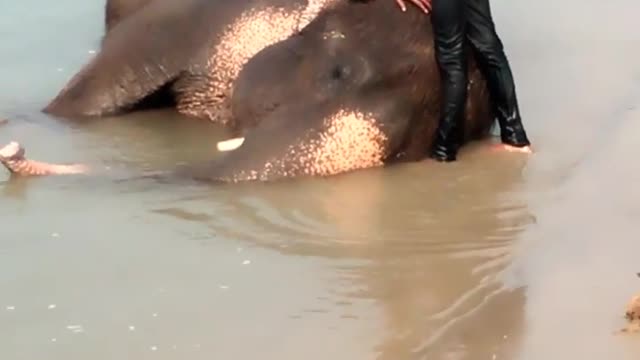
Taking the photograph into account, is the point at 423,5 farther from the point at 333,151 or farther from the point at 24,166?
the point at 24,166

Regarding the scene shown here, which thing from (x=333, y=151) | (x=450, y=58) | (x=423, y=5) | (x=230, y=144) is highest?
(x=423, y=5)

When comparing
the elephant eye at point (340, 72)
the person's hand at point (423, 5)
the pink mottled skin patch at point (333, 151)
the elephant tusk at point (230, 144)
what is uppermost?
the person's hand at point (423, 5)

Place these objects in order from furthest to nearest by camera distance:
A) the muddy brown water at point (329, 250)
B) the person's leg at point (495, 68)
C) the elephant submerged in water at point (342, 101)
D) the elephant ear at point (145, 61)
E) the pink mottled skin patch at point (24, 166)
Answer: the elephant ear at point (145, 61)
the person's leg at point (495, 68)
the elephant submerged in water at point (342, 101)
the pink mottled skin patch at point (24, 166)
the muddy brown water at point (329, 250)

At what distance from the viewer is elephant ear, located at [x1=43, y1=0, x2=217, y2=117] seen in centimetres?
788

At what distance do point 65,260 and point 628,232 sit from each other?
7.44 feet

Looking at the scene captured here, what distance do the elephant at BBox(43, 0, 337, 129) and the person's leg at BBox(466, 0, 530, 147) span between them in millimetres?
1076

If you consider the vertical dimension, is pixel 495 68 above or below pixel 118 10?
above

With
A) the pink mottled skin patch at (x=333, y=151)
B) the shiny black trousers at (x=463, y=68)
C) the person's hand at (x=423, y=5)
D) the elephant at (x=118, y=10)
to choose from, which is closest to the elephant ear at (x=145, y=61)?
the elephant at (x=118, y=10)

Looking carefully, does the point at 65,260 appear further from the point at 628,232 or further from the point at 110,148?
the point at 628,232

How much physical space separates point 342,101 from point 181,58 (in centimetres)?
143

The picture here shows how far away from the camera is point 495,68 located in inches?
278

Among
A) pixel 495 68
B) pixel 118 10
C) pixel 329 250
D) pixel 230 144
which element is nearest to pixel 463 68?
pixel 495 68

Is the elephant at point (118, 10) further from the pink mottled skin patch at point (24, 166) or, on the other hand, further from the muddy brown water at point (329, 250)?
the pink mottled skin patch at point (24, 166)

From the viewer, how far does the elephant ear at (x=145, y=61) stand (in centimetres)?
788
